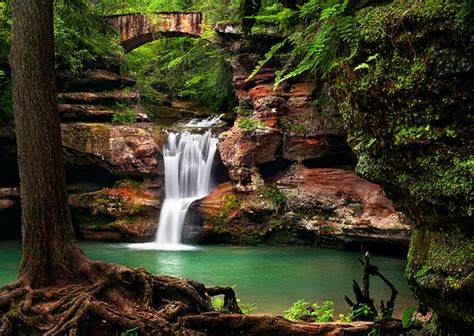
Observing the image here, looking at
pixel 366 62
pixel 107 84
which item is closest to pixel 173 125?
pixel 107 84

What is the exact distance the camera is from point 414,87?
4.46 meters

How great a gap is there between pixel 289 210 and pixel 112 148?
7638mm

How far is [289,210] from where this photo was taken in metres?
18.8

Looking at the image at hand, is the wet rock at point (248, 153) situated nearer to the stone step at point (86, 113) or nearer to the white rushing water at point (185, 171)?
the white rushing water at point (185, 171)

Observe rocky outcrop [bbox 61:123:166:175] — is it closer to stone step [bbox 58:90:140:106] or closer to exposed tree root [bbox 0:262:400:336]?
stone step [bbox 58:90:140:106]

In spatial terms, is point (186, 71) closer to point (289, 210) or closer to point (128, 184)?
point (128, 184)

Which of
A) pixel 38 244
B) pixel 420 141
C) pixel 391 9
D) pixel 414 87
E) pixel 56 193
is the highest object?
pixel 391 9

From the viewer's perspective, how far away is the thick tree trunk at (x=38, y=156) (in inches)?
234

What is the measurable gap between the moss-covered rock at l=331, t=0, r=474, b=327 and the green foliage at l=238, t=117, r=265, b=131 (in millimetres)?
13980

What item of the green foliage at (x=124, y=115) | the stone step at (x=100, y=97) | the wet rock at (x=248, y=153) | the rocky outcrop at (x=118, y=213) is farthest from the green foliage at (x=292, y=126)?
the stone step at (x=100, y=97)

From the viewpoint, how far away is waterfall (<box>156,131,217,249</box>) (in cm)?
2017

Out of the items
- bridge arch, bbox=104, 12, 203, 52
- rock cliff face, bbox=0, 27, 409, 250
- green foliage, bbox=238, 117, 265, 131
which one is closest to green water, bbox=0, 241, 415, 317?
rock cliff face, bbox=0, 27, 409, 250

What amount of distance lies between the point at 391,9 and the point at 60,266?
190 inches

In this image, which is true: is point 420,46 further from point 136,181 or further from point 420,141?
point 136,181
